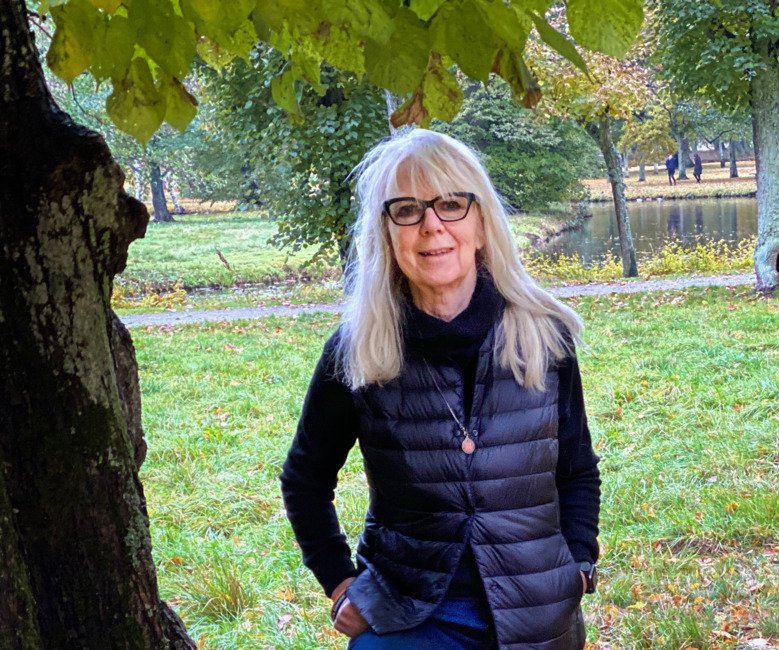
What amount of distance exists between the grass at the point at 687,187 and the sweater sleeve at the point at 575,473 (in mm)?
39363

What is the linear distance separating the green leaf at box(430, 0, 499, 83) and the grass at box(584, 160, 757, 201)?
39.9 metres

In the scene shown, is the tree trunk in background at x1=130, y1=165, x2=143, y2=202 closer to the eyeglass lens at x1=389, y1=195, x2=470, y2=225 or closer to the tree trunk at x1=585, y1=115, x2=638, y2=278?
the tree trunk at x1=585, y1=115, x2=638, y2=278

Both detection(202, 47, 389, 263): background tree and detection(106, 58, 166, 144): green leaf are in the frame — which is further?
detection(202, 47, 389, 263): background tree

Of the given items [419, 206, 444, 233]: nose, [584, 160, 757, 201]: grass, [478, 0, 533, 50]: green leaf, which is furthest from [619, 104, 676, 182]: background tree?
[584, 160, 757, 201]: grass

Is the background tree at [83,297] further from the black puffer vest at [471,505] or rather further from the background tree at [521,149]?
the background tree at [521,149]

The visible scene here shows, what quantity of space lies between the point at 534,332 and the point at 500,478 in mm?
354

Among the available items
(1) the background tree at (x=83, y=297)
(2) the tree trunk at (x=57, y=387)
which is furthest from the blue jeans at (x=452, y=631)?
(2) the tree trunk at (x=57, y=387)

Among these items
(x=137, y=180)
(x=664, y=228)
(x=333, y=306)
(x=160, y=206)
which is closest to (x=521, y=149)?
(x=664, y=228)

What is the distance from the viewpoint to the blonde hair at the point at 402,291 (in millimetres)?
2014

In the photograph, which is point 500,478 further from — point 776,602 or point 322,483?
point 776,602

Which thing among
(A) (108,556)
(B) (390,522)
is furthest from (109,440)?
(B) (390,522)

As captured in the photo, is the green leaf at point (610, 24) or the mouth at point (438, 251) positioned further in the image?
the mouth at point (438, 251)

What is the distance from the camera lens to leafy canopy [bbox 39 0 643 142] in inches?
55.5

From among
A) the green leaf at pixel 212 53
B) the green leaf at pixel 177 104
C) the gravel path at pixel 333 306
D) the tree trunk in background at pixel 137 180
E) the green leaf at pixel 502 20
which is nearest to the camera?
the green leaf at pixel 502 20
